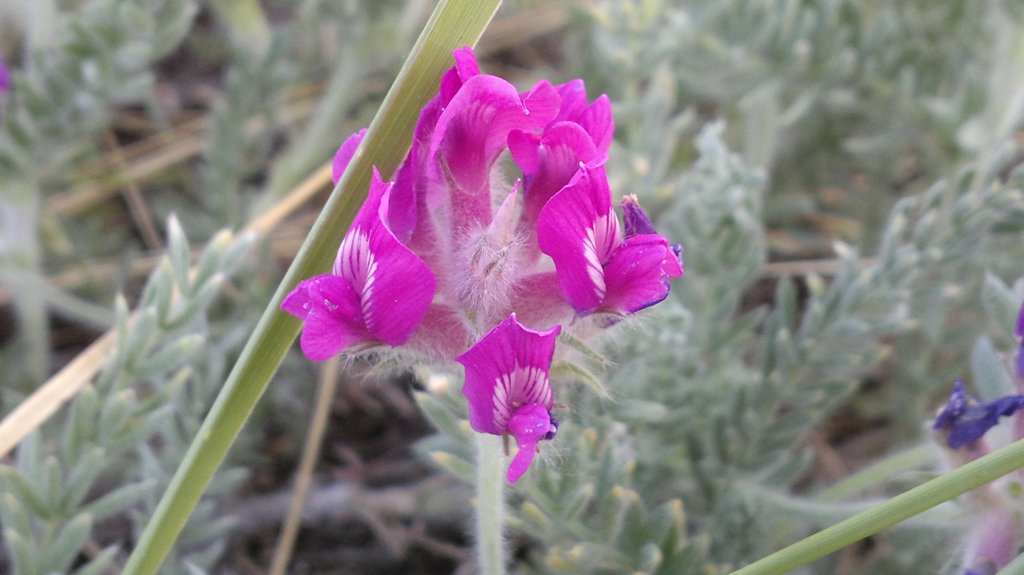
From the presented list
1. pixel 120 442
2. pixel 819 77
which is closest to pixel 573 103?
pixel 120 442

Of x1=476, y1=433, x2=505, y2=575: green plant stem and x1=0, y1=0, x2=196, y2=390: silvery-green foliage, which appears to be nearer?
x1=476, y1=433, x2=505, y2=575: green plant stem

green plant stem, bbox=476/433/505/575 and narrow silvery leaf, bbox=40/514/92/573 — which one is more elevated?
narrow silvery leaf, bbox=40/514/92/573

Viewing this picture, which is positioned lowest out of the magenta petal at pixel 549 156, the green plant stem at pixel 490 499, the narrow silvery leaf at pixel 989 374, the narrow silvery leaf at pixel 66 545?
the green plant stem at pixel 490 499

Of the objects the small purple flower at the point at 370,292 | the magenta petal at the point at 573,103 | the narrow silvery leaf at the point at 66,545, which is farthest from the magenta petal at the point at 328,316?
the narrow silvery leaf at the point at 66,545

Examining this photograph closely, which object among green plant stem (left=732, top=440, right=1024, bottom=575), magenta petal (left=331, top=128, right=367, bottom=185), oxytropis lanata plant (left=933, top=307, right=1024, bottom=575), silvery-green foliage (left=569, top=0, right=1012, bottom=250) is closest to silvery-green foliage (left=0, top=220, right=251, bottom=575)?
magenta petal (left=331, top=128, right=367, bottom=185)

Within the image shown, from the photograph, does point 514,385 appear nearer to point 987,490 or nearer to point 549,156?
point 549,156

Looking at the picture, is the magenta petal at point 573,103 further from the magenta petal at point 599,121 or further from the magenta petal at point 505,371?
the magenta petal at point 505,371

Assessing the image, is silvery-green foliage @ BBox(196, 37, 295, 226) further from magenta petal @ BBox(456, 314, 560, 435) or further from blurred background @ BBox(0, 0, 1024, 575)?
magenta petal @ BBox(456, 314, 560, 435)
